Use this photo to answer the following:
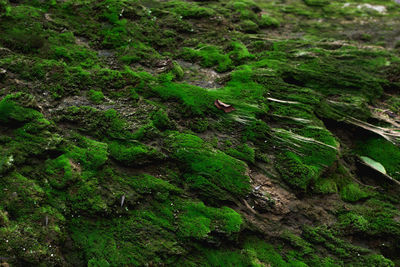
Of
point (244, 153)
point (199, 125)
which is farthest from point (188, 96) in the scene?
point (244, 153)

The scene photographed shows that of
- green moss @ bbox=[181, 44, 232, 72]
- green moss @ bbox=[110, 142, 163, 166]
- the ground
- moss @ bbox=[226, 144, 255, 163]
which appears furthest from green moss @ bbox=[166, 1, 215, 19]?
green moss @ bbox=[110, 142, 163, 166]

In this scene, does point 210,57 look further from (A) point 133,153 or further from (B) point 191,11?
(A) point 133,153

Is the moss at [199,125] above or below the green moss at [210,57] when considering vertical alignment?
below

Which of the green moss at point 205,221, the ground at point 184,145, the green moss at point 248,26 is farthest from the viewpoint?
the green moss at point 248,26

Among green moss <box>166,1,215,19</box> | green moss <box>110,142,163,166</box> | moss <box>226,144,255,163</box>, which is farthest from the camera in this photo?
green moss <box>166,1,215,19</box>

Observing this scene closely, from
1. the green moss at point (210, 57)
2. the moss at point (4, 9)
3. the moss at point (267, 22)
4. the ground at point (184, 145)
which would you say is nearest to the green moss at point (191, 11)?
the ground at point (184, 145)

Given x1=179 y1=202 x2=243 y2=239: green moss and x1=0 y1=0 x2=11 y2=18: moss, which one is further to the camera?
x1=0 y1=0 x2=11 y2=18: moss

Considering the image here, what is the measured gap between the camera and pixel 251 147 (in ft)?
28.3

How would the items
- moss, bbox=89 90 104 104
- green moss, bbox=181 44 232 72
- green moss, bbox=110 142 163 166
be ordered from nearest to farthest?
1. green moss, bbox=110 142 163 166
2. moss, bbox=89 90 104 104
3. green moss, bbox=181 44 232 72

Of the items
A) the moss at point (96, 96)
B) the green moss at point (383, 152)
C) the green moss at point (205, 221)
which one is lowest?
the green moss at point (205, 221)

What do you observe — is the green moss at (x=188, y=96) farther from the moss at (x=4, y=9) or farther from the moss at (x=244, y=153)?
the moss at (x=4, y=9)

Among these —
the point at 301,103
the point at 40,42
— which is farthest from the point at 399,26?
the point at 40,42

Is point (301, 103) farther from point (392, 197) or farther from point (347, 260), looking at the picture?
point (347, 260)

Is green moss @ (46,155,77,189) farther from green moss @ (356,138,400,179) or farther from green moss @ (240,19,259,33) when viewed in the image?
green moss @ (240,19,259,33)
